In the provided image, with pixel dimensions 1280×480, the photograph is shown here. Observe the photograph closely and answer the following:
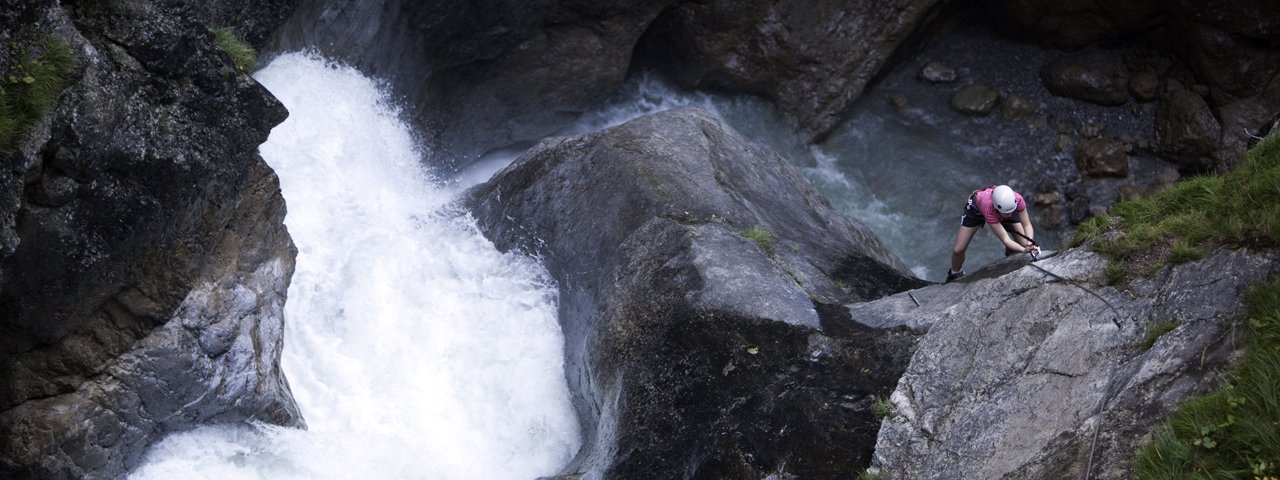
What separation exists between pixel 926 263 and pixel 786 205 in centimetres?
562

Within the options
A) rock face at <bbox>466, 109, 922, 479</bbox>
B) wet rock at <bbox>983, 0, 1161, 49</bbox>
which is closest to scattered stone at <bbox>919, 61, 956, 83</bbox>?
wet rock at <bbox>983, 0, 1161, 49</bbox>

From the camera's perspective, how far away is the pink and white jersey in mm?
10305

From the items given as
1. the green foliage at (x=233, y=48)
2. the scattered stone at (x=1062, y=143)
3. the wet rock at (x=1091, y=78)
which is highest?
the wet rock at (x=1091, y=78)

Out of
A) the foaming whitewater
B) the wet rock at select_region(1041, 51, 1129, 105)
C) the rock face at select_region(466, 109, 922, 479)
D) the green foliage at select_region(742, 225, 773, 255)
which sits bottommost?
the foaming whitewater

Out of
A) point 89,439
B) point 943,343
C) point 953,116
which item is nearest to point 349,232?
point 89,439

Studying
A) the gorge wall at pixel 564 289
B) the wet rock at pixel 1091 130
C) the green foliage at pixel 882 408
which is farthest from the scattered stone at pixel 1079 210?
the green foliage at pixel 882 408

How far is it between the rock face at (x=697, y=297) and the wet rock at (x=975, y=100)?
21.6 feet

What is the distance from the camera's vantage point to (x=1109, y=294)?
24.5 ft

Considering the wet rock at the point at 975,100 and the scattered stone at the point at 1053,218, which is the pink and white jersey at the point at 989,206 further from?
the wet rock at the point at 975,100

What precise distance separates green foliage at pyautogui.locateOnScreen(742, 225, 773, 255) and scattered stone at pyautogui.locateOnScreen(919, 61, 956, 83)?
9.92 metres

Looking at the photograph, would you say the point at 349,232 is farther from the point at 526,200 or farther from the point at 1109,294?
the point at 1109,294

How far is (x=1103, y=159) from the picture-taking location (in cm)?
1762

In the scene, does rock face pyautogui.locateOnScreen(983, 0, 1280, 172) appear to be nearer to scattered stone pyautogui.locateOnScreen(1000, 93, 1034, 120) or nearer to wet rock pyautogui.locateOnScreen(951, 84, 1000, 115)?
scattered stone pyautogui.locateOnScreen(1000, 93, 1034, 120)

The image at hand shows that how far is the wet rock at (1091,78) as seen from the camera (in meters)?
18.0
